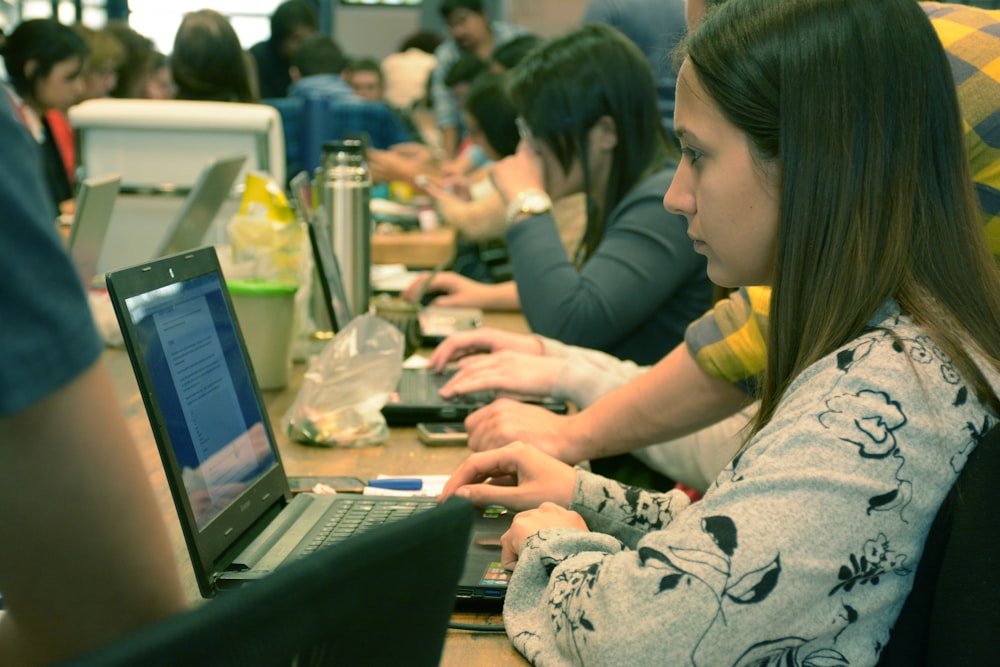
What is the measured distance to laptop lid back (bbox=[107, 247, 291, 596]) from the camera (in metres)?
0.90

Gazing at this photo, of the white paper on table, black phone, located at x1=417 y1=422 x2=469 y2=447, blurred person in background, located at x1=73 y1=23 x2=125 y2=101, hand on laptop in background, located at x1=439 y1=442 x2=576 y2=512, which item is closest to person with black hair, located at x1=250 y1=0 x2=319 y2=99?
blurred person in background, located at x1=73 y1=23 x2=125 y2=101

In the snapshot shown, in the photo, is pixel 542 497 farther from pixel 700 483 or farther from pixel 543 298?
pixel 543 298

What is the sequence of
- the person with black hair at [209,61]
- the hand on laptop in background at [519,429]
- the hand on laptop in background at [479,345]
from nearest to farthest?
the hand on laptop in background at [519,429]
the hand on laptop in background at [479,345]
the person with black hair at [209,61]

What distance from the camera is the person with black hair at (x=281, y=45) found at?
7133mm

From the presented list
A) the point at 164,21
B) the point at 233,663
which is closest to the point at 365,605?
the point at 233,663

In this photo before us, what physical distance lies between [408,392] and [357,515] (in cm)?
55

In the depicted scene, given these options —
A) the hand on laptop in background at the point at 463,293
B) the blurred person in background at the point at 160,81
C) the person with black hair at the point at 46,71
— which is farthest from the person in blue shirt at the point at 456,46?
the hand on laptop in background at the point at 463,293

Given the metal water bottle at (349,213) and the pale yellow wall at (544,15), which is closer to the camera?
the metal water bottle at (349,213)

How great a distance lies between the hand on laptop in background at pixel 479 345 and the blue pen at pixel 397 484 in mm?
563

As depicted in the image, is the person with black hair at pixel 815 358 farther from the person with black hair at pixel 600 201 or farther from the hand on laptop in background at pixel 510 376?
the person with black hair at pixel 600 201

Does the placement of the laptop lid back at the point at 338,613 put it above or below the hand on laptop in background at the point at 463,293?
above

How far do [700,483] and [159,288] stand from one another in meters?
0.88

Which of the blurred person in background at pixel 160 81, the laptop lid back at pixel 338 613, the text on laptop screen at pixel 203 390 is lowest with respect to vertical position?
the blurred person in background at pixel 160 81

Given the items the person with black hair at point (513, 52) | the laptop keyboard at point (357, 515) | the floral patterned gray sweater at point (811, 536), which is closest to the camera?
the floral patterned gray sweater at point (811, 536)
